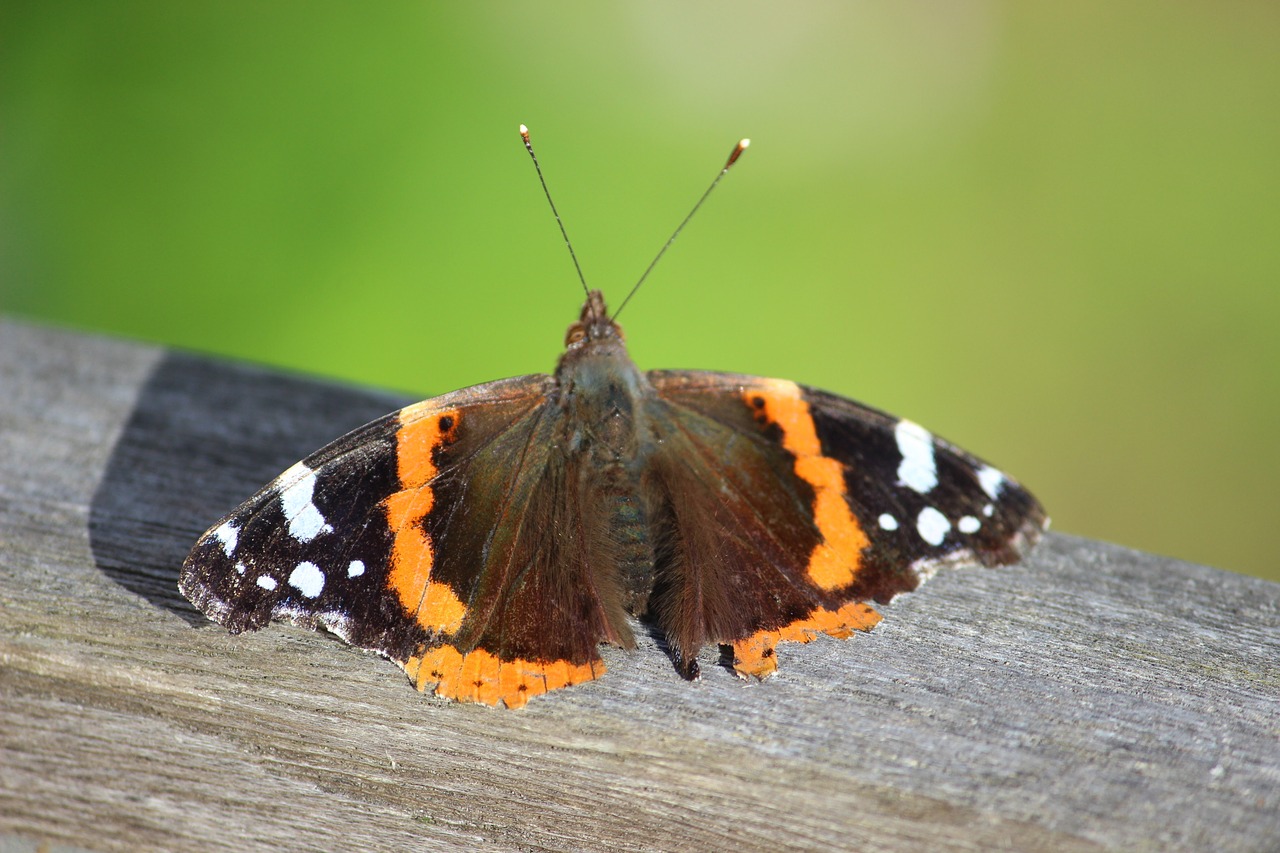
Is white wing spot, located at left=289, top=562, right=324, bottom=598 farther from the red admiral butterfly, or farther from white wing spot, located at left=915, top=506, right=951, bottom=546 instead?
white wing spot, located at left=915, top=506, right=951, bottom=546

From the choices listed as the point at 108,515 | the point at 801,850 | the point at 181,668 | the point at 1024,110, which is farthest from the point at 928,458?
the point at 1024,110

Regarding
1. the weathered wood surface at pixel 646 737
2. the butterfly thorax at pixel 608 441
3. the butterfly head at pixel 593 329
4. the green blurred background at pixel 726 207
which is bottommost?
the weathered wood surface at pixel 646 737

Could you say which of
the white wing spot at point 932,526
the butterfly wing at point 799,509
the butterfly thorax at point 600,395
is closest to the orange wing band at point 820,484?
the butterfly wing at point 799,509

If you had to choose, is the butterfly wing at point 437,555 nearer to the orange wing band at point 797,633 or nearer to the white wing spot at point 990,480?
the orange wing band at point 797,633

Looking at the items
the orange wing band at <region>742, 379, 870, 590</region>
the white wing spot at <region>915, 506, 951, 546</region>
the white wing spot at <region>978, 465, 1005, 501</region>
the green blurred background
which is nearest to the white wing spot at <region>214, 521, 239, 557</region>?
the orange wing band at <region>742, 379, 870, 590</region>

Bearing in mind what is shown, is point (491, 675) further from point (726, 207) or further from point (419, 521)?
point (726, 207)

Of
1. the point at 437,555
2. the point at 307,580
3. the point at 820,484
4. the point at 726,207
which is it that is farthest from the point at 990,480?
the point at 726,207

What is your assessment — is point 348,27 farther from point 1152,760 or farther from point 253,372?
point 1152,760
